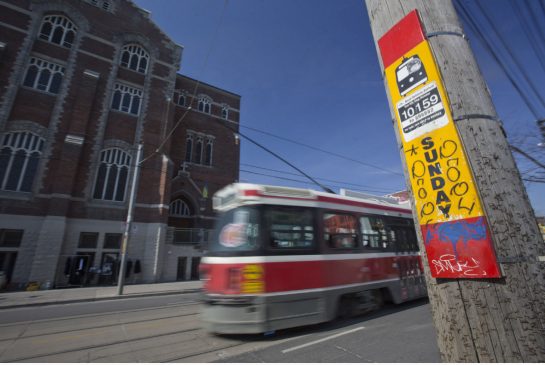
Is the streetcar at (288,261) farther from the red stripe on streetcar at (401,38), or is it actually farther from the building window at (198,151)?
the building window at (198,151)

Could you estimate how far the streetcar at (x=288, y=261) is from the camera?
507 cm

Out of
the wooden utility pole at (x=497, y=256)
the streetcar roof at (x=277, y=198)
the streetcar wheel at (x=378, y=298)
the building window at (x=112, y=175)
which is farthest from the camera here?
the building window at (x=112, y=175)

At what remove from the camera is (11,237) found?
15922mm

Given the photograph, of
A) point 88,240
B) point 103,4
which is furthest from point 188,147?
point 103,4

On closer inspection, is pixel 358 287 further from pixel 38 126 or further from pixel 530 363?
pixel 38 126

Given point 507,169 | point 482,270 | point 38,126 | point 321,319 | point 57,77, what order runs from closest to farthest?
point 482,270
point 507,169
point 321,319
point 38,126
point 57,77

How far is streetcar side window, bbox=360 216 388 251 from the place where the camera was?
7164mm

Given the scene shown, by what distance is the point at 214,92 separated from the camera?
30719 millimetres

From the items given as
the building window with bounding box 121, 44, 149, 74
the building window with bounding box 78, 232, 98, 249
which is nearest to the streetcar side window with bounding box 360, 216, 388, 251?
the building window with bounding box 78, 232, 98, 249

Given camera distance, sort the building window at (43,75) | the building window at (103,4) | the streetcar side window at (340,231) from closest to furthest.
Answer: the streetcar side window at (340,231) < the building window at (43,75) < the building window at (103,4)

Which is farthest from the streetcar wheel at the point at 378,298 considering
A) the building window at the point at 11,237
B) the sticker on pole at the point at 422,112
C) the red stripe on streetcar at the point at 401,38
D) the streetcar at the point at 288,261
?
the building window at the point at 11,237

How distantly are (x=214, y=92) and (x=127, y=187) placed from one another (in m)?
16.2

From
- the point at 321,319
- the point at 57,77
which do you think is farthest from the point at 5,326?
the point at 57,77

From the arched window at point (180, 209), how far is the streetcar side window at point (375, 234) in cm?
2048
